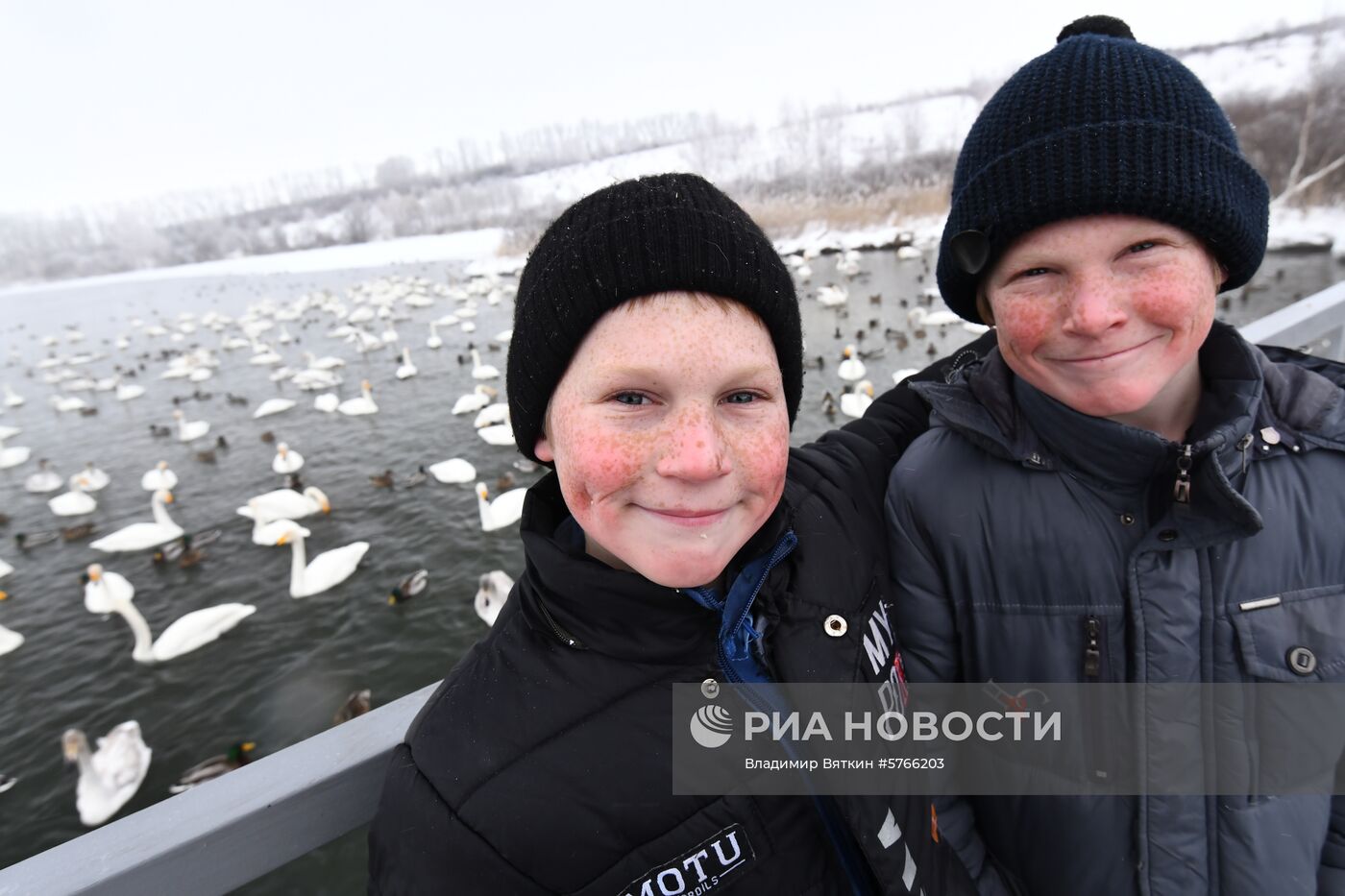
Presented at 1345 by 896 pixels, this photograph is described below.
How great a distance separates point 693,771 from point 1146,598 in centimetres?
110

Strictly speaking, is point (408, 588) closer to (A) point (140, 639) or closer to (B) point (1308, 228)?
(A) point (140, 639)

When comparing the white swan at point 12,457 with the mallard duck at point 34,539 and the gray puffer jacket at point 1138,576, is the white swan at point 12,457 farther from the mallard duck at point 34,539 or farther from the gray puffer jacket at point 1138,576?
the gray puffer jacket at point 1138,576

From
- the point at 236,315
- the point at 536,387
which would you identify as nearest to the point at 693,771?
the point at 536,387

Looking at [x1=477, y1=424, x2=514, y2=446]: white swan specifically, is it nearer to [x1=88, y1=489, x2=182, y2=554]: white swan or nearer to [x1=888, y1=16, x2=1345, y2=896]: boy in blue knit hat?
[x1=88, y1=489, x2=182, y2=554]: white swan

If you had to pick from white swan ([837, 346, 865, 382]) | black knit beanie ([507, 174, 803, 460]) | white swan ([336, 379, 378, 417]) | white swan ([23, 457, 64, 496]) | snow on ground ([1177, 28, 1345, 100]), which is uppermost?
snow on ground ([1177, 28, 1345, 100])

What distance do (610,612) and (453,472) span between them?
9785mm

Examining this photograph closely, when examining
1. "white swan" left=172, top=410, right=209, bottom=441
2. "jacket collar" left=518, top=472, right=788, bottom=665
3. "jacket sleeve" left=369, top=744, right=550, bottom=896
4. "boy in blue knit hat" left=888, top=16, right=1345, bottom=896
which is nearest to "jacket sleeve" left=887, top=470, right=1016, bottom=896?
"boy in blue knit hat" left=888, top=16, right=1345, bottom=896

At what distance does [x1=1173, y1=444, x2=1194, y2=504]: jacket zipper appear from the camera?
4.76ft

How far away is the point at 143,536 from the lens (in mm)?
9141

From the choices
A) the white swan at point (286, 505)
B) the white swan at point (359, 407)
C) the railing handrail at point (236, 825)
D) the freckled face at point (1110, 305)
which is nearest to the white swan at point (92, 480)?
the white swan at point (286, 505)

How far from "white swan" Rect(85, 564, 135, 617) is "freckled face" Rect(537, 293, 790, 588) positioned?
883 cm

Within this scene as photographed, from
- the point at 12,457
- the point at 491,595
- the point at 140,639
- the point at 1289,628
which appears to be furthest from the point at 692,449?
the point at 12,457

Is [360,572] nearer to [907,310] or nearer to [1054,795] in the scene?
[1054,795]

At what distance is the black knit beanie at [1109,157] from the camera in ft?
4.53
